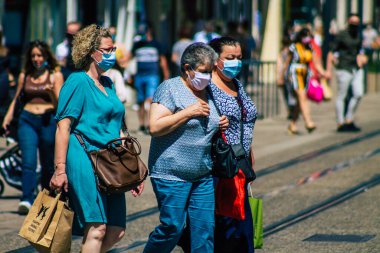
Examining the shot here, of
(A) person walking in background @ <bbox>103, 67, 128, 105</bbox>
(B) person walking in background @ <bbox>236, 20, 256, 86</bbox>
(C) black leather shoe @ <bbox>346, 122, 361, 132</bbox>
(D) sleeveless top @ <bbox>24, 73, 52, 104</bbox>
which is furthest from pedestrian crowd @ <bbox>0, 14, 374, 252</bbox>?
(B) person walking in background @ <bbox>236, 20, 256, 86</bbox>

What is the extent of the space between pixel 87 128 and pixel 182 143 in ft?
1.78

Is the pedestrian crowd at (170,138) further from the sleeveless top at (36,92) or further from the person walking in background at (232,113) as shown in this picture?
the sleeveless top at (36,92)

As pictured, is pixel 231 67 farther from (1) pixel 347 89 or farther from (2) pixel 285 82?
(2) pixel 285 82

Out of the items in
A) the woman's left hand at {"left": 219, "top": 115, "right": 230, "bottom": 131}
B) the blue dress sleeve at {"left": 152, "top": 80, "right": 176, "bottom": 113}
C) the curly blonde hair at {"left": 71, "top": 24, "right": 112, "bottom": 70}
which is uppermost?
the curly blonde hair at {"left": 71, "top": 24, "right": 112, "bottom": 70}

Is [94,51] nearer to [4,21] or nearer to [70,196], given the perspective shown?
[70,196]

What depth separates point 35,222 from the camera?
Answer: 638 cm

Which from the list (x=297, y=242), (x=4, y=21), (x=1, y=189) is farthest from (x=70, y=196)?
(x=4, y=21)

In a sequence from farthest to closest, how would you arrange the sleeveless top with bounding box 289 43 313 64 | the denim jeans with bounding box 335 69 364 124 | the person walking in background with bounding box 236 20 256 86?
the person walking in background with bounding box 236 20 256 86
the denim jeans with bounding box 335 69 364 124
the sleeveless top with bounding box 289 43 313 64

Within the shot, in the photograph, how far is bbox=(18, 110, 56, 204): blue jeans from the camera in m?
10.1

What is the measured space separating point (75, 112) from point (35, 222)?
0.66 metres

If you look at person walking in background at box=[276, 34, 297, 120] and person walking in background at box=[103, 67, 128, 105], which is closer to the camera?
person walking in background at box=[103, 67, 128, 105]

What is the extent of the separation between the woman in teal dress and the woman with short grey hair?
0.28 metres

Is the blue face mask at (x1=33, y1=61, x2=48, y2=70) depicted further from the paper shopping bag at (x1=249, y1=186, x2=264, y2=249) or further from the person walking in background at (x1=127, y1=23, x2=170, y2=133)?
the person walking in background at (x1=127, y1=23, x2=170, y2=133)

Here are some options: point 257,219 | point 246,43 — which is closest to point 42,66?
point 257,219
